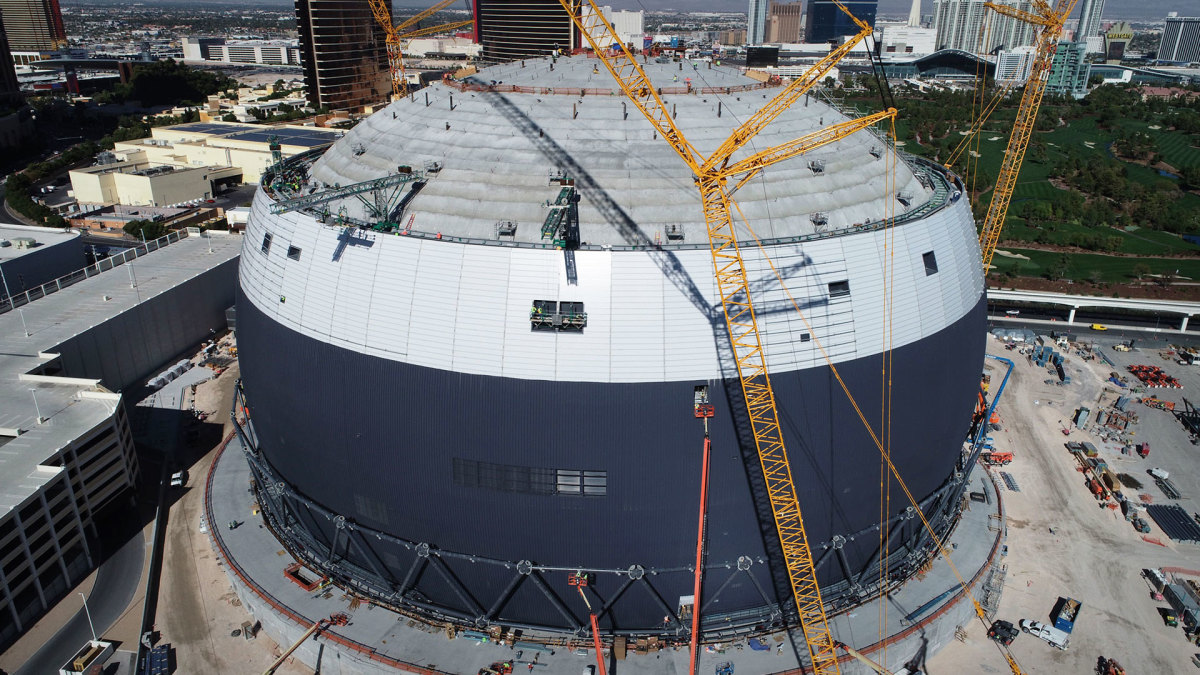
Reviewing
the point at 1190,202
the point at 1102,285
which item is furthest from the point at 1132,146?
the point at 1102,285

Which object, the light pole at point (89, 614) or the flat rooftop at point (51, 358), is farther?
the flat rooftop at point (51, 358)

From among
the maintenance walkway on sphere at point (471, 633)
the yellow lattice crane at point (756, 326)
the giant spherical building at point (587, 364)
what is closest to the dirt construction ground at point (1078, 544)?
the maintenance walkway on sphere at point (471, 633)

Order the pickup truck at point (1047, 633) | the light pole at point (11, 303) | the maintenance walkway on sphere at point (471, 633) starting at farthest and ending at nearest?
the light pole at point (11, 303)
the pickup truck at point (1047, 633)
the maintenance walkway on sphere at point (471, 633)

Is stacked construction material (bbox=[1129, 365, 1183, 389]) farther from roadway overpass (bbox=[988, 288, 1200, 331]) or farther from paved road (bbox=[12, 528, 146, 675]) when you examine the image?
paved road (bbox=[12, 528, 146, 675])

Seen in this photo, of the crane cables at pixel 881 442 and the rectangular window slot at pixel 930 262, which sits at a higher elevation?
the rectangular window slot at pixel 930 262

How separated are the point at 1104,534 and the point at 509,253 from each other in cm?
4802

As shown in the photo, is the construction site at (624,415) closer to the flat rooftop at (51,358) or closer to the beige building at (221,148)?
the flat rooftop at (51,358)

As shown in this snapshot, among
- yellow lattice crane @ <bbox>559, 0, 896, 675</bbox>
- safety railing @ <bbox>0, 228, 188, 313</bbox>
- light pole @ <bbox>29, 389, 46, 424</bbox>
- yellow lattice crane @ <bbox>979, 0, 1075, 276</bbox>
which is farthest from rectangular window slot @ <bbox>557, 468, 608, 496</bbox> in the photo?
yellow lattice crane @ <bbox>979, 0, 1075, 276</bbox>

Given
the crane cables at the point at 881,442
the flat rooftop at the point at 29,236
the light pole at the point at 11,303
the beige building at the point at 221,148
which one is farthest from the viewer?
the beige building at the point at 221,148

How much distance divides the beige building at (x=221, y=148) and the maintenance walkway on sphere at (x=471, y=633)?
98.9 meters

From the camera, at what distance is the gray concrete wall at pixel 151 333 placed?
59969mm

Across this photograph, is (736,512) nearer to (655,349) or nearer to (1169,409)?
(655,349)

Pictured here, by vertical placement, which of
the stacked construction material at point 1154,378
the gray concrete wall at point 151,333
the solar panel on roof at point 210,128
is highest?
the solar panel on roof at point 210,128

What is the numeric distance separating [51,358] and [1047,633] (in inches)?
2788
